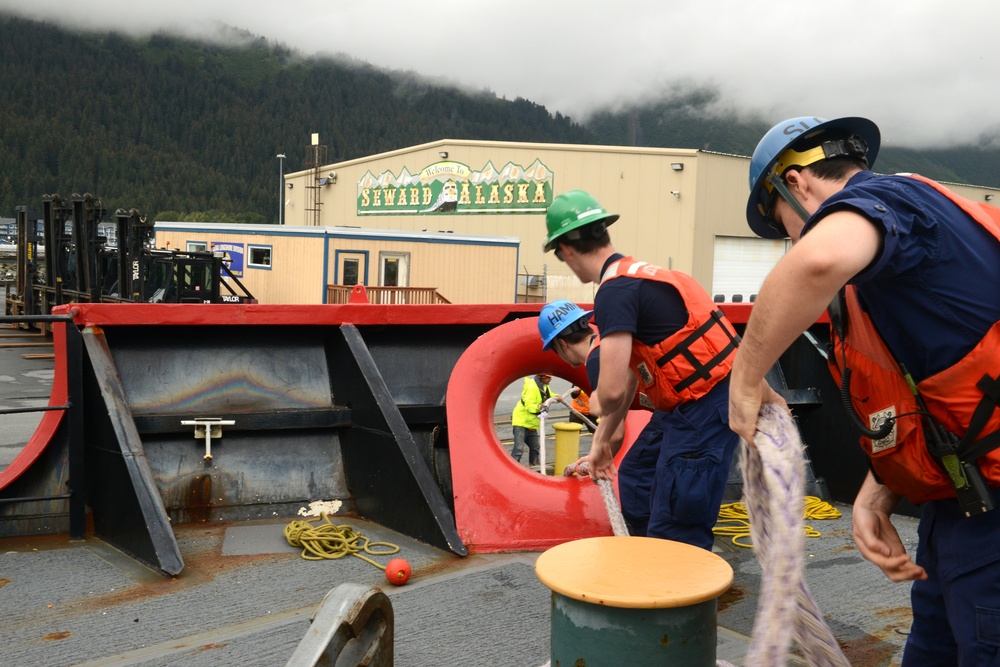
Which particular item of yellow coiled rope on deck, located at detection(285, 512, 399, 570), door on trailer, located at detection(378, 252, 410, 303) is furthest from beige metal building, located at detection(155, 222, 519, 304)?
yellow coiled rope on deck, located at detection(285, 512, 399, 570)

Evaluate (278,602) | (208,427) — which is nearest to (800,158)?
(278,602)

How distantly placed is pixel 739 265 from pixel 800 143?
32038 millimetres

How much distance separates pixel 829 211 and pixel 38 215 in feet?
91.0

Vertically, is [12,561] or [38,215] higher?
[38,215]

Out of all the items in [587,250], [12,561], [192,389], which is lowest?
[12,561]

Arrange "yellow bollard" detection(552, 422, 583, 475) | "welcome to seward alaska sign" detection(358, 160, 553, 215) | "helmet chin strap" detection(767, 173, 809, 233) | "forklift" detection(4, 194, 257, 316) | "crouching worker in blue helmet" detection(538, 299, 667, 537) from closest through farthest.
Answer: "helmet chin strap" detection(767, 173, 809, 233) < "crouching worker in blue helmet" detection(538, 299, 667, 537) < "yellow bollard" detection(552, 422, 583, 475) < "forklift" detection(4, 194, 257, 316) < "welcome to seward alaska sign" detection(358, 160, 553, 215)

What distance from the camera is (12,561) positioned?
4.60 meters

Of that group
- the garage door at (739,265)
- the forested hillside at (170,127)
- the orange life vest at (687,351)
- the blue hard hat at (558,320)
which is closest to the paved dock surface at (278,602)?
the orange life vest at (687,351)

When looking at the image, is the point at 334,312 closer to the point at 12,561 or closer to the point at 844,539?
the point at 12,561

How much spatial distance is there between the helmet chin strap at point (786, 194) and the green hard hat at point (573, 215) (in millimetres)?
1458

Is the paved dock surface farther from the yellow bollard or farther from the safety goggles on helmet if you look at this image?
the yellow bollard

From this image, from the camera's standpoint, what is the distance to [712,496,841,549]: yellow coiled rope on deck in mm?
5238

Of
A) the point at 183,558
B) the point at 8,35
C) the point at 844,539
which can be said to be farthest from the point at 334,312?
the point at 8,35

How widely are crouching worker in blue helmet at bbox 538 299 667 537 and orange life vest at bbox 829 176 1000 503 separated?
68.5 inches
